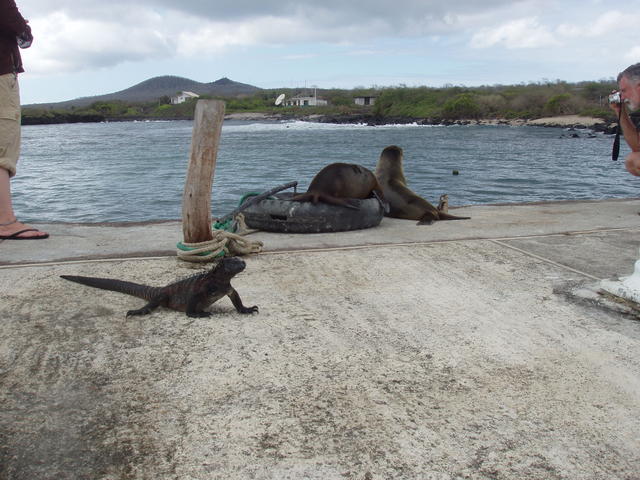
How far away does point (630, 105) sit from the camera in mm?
3990

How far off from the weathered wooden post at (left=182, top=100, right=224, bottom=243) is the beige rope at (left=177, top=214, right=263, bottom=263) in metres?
0.13

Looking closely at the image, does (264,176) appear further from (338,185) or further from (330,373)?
(330,373)

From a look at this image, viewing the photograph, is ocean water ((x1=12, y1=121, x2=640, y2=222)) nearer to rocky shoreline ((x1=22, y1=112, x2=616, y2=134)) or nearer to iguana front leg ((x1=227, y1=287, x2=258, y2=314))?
iguana front leg ((x1=227, y1=287, x2=258, y2=314))

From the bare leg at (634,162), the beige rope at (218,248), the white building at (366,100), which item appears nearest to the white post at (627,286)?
the bare leg at (634,162)

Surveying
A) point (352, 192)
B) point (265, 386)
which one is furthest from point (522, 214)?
point (265, 386)

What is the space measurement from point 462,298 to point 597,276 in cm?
133

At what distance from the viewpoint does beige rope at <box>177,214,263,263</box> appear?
17.2 ft

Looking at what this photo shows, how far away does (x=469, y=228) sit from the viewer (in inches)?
282

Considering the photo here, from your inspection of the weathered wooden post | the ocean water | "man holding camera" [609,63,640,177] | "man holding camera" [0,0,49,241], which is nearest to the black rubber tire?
the weathered wooden post

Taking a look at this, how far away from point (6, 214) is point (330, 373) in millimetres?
4576

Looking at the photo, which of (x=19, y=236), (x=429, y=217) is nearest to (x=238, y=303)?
(x=19, y=236)

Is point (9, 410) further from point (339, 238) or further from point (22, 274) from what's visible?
point (339, 238)

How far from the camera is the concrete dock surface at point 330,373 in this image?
8.10 ft

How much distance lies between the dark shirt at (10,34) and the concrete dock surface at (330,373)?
75.1 inches
